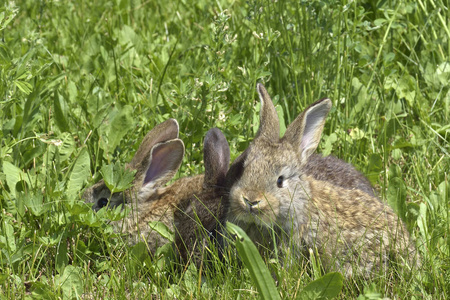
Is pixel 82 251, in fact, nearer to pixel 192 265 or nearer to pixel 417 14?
pixel 192 265

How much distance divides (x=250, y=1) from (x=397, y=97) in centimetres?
149

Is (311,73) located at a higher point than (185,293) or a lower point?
higher

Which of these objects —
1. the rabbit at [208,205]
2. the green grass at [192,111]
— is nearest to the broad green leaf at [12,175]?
the green grass at [192,111]

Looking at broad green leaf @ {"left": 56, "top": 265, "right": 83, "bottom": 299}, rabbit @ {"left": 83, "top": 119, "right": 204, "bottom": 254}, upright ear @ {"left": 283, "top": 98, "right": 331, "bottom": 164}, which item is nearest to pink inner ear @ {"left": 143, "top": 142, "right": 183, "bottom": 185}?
rabbit @ {"left": 83, "top": 119, "right": 204, "bottom": 254}

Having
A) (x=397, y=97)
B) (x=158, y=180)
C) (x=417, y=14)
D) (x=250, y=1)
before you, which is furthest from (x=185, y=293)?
(x=417, y=14)

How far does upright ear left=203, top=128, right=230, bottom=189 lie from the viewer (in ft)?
15.0

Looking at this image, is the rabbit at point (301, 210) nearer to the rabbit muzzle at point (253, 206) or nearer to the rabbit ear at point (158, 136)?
the rabbit muzzle at point (253, 206)

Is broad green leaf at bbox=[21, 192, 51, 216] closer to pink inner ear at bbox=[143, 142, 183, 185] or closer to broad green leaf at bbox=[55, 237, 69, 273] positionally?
broad green leaf at bbox=[55, 237, 69, 273]

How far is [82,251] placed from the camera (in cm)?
426

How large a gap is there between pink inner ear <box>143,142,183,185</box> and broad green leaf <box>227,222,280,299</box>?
1.78 m

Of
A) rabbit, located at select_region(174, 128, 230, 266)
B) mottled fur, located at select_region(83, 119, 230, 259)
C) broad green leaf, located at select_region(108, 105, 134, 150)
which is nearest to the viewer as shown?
rabbit, located at select_region(174, 128, 230, 266)

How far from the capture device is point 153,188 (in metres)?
5.06

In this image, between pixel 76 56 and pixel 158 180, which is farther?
pixel 76 56

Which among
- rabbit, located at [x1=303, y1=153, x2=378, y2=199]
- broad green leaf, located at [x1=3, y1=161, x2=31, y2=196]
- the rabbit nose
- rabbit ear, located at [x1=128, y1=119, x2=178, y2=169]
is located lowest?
rabbit, located at [x1=303, y1=153, x2=378, y2=199]
